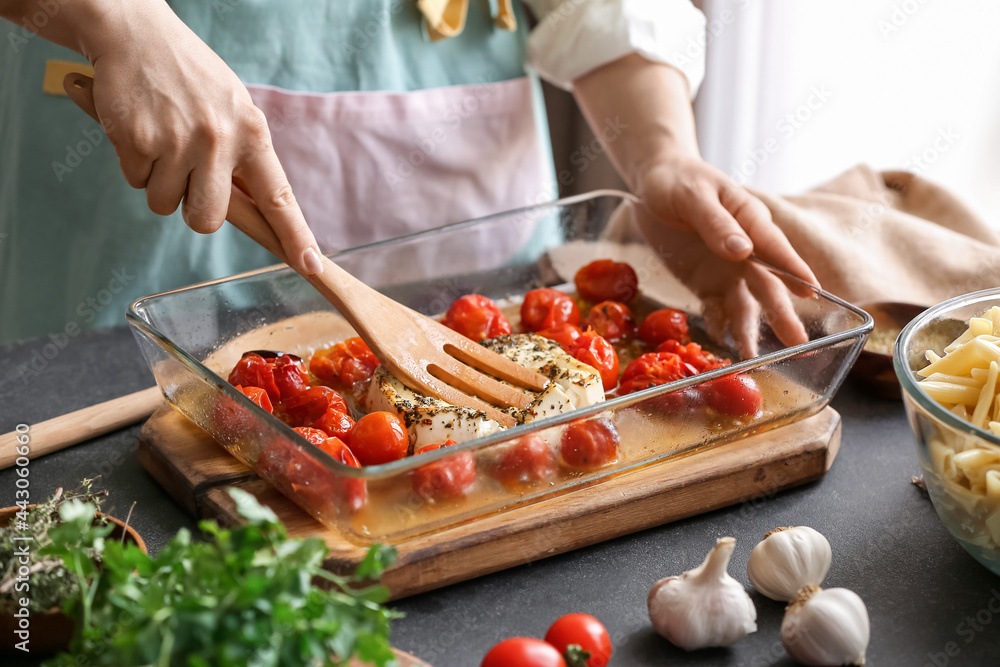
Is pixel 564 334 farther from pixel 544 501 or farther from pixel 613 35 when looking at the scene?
pixel 613 35

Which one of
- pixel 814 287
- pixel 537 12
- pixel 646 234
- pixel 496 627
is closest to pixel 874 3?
pixel 537 12

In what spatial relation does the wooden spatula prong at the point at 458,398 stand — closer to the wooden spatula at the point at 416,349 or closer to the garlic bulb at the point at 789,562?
the wooden spatula at the point at 416,349

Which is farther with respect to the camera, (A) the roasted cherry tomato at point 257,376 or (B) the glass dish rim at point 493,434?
(A) the roasted cherry tomato at point 257,376

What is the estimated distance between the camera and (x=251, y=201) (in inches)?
51.4

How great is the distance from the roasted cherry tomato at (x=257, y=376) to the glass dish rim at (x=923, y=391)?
0.90m

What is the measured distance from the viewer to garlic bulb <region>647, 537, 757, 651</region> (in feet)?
3.10

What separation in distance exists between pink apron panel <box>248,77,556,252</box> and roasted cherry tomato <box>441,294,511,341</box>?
0.52 m

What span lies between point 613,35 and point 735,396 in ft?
3.35

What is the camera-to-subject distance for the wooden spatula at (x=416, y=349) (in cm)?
131

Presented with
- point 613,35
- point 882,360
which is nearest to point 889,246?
point 882,360

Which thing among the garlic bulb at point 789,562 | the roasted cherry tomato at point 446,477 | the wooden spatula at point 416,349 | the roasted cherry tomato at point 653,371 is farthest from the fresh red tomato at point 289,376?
the garlic bulb at point 789,562

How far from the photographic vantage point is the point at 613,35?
1.91 m

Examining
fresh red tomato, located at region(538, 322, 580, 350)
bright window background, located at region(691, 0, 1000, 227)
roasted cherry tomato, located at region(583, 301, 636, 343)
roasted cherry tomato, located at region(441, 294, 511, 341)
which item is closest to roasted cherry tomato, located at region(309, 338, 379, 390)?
roasted cherry tomato, located at region(441, 294, 511, 341)

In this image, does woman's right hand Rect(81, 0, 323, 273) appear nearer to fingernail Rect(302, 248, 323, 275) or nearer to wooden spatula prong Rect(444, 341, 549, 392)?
fingernail Rect(302, 248, 323, 275)
